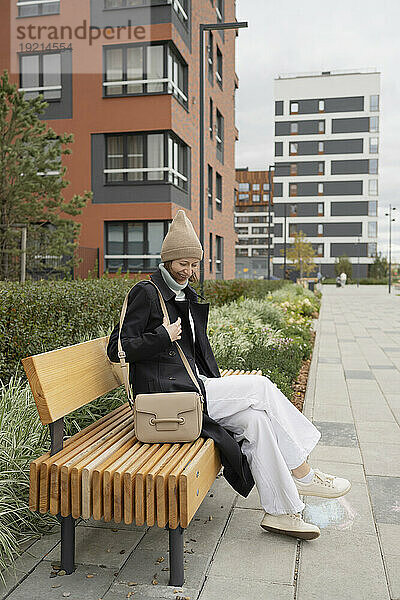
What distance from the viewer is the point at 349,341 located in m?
14.6

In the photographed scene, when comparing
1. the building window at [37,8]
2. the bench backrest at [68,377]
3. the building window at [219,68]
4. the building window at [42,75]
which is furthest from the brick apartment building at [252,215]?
the bench backrest at [68,377]

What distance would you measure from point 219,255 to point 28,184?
755 inches

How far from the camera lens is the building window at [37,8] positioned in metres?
22.9

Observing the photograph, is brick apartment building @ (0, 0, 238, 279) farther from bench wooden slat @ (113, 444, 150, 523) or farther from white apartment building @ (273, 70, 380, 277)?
white apartment building @ (273, 70, 380, 277)

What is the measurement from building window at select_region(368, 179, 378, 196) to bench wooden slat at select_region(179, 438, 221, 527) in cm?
8540

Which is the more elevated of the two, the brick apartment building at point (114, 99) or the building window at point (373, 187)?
the building window at point (373, 187)

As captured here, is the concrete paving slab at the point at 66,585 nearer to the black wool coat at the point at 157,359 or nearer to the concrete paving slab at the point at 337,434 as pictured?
the black wool coat at the point at 157,359

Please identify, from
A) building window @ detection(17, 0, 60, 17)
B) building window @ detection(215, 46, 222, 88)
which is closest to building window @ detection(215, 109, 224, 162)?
building window @ detection(215, 46, 222, 88)

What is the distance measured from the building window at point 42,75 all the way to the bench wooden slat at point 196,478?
21.6m

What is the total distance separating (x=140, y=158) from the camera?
75.1 ft

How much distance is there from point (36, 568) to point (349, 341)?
39.2ft

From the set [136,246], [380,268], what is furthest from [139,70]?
[380,268]

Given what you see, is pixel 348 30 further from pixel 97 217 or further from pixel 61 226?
pixel 97 217

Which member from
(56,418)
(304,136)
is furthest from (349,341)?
(304,136)
